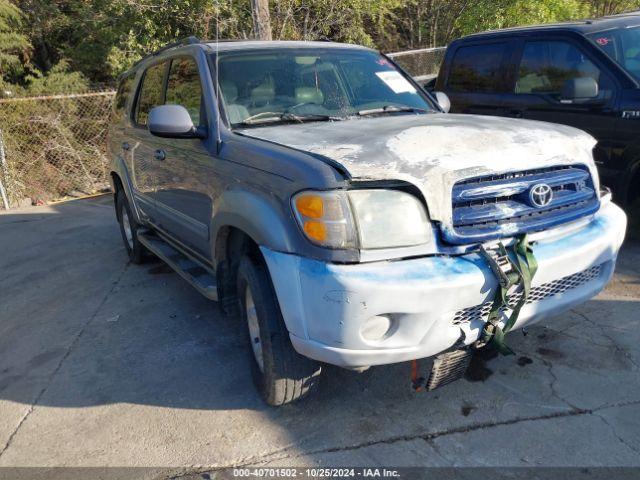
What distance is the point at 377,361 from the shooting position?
103 inches

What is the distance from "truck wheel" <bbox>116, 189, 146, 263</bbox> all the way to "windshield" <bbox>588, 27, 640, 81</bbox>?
453 cm

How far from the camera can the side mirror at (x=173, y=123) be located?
139 inches

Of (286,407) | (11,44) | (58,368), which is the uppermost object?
(11,44)

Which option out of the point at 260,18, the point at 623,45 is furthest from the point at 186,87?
the point at 260,18

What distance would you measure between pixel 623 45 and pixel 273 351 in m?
4.28

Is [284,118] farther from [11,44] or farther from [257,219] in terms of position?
[11,44]

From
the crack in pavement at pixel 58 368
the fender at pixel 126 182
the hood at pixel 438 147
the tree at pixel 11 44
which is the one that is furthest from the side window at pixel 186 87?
the tree at pixel 11 44

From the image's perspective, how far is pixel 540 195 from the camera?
113 inches

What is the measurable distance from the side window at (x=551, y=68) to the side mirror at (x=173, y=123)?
3509 mm

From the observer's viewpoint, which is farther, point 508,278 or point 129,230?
point 129,230

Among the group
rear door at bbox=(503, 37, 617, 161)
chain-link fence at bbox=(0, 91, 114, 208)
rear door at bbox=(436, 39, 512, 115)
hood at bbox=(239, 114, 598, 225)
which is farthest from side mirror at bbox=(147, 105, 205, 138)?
chain-link fence at bbox=(0, 91, 114, 208)

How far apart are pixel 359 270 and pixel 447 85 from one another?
183 inches

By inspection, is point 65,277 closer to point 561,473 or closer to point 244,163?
point 244,163

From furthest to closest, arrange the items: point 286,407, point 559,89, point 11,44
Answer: point 11,44
point 559,89
point 286,407
